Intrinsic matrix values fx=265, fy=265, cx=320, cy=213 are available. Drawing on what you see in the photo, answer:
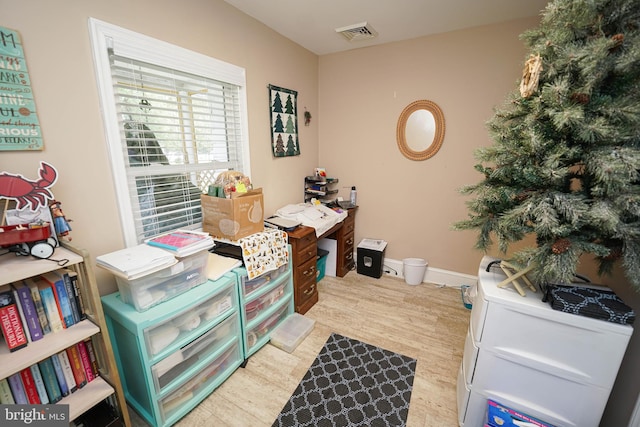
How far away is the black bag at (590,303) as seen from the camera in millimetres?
1062

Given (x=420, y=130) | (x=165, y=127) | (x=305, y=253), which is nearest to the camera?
(x=165, y=127)

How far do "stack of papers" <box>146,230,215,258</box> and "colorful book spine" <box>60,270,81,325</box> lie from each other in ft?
1.27

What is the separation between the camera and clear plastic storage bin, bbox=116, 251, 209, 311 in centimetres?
131

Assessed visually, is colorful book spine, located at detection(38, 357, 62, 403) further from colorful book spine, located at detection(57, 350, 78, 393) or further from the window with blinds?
the window with blinds

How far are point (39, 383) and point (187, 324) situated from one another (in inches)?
22.8

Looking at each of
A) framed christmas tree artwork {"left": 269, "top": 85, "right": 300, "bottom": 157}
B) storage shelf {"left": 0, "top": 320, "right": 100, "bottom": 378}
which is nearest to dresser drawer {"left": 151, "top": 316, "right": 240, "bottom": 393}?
storage shelf {"left": 0, "top": 320, "right": 100, "bottom": 378}

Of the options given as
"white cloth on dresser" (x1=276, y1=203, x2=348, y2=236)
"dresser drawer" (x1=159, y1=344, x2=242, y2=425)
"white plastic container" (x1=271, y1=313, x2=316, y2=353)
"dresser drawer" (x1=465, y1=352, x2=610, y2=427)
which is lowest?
"white plastic container" (x1=271, y1=313, x2=316, y2=353)

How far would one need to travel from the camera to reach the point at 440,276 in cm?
296

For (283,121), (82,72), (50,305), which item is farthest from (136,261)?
Answer: (283,121)

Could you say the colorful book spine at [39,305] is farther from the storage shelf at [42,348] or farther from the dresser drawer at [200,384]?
the dresser drawer at [200,384]

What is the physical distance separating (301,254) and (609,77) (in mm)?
1994

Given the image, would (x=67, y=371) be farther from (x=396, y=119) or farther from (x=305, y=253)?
(x=396, y=119)

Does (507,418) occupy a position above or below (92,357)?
below

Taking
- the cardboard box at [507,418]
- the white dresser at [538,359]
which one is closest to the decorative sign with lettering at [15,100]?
the white dresser at [538,359]
